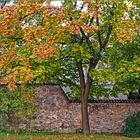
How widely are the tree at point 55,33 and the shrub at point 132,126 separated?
2773 millimetres

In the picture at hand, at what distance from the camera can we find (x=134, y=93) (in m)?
20.5

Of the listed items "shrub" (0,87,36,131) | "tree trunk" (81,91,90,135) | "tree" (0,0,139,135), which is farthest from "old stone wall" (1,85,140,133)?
"tree" (0,0,139,135)

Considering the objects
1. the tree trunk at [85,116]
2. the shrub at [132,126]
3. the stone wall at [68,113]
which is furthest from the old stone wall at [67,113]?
the tree trunk at [85,116]

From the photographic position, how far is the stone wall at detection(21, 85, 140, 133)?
2002cm

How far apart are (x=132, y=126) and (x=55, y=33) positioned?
17.6ft

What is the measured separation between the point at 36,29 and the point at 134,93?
7045 millimetres

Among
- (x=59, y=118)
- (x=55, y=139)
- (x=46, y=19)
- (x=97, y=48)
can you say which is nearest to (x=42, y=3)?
(x=46, y=19)

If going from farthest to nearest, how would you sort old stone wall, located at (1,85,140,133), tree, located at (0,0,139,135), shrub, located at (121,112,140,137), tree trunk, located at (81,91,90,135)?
old stone wall, located at (1,85,140,133) < tree trunk, located at (81,91,90,135) < shrub, located at (121,112,140,137) < tree, located at (0,0,139,135)

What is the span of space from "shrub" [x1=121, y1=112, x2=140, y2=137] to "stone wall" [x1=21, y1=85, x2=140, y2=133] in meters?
1.20

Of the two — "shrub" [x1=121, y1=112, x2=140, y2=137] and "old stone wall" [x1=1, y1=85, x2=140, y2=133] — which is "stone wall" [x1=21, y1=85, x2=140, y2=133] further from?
"shrub" [x1=121, y1=112, x2=140, y2=137]

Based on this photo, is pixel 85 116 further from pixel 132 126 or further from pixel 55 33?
pixel 55 33

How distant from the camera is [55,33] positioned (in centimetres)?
1559

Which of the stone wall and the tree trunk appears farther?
the stone wall

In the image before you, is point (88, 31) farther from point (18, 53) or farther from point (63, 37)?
point (18, 53)
